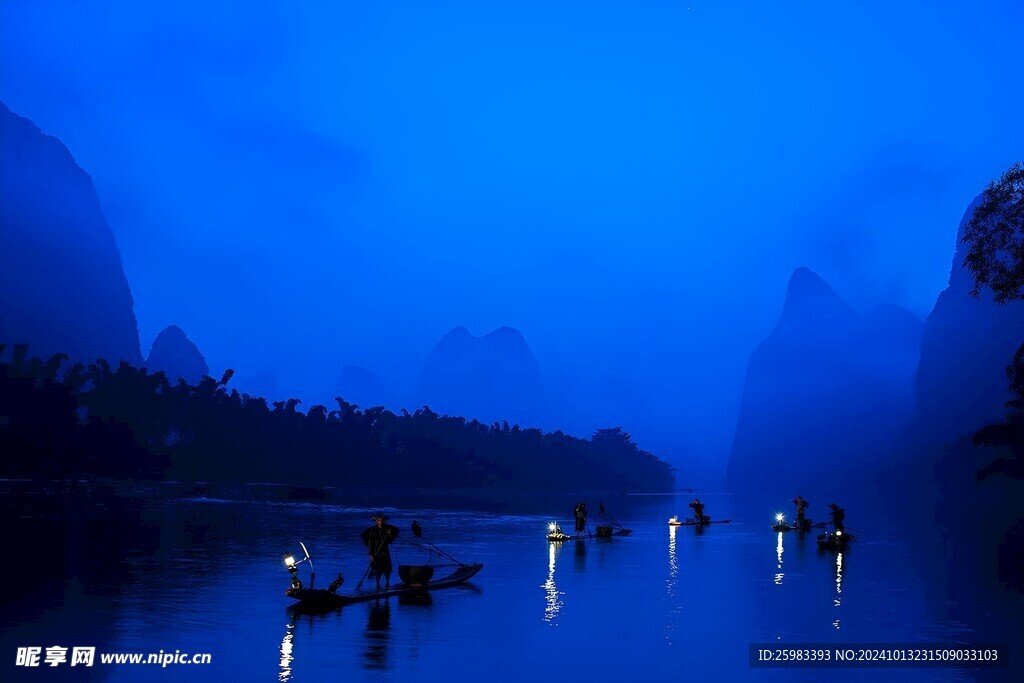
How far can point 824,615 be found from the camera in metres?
29.9

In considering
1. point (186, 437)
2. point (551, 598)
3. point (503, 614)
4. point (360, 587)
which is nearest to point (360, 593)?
point (360, 587)

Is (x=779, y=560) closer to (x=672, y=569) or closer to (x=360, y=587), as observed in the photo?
(x=672, y=569)

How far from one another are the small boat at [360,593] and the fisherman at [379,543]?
Result: 41 cm

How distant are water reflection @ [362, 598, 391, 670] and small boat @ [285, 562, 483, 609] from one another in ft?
1.44

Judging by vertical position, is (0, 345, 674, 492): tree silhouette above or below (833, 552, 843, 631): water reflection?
above

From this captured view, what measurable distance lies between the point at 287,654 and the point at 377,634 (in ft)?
10.6

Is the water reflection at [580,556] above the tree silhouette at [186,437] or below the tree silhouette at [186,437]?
below

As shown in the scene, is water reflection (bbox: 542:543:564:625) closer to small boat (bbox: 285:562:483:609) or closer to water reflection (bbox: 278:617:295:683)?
small boat (bbox: 285:562:483:609)

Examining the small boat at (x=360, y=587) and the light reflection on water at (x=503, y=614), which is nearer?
the light reflection on water at (x=503, y=614)

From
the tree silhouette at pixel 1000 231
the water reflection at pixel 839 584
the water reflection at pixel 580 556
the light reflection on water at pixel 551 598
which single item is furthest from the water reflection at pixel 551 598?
the tree silhouette at pixel 1000 231

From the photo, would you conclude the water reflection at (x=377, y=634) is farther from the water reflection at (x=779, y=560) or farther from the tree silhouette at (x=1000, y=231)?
the tree silhouette at (x=1000, y=231)

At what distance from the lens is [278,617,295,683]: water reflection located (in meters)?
19.8

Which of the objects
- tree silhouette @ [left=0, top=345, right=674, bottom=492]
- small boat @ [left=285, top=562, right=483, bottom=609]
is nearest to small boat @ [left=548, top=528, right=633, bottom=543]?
small boat @ [left=285, top=562, right=483, bottom=609]

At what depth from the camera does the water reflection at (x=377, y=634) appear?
2139 centimetres
